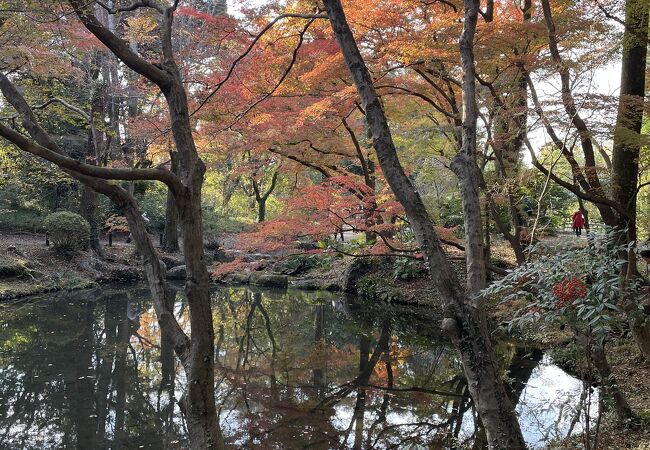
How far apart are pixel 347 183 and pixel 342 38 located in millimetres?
5459

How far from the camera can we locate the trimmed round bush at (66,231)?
1387 cm

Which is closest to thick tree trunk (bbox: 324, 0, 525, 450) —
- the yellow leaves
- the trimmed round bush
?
the yellow leaves

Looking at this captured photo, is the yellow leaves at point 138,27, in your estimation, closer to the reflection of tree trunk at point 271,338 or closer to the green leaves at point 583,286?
the reflection of tree trunk at point 271,338

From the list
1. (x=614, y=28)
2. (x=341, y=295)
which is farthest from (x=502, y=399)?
(x=341, y=295)

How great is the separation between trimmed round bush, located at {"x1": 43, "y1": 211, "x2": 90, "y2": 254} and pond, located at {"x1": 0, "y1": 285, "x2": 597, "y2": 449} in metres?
3.33

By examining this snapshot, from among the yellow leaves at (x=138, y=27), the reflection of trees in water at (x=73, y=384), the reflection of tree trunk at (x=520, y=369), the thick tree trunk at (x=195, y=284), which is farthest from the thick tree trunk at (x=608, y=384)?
the yellow leaves at (x=138, y=27)

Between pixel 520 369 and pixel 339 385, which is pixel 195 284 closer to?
pixel 339 385

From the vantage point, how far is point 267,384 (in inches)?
257

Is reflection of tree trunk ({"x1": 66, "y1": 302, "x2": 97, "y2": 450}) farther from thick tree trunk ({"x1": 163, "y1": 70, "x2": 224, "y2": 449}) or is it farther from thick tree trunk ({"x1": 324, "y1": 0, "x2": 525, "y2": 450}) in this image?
thick tree trunk ({"x1": 324, "y1": 0, "x2": 525, "y2": 450})

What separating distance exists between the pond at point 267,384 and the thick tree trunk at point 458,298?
1.10 ft

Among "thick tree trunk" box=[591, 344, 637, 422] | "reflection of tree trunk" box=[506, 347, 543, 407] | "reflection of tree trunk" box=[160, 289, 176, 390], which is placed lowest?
"thick tree trunk" box=[591, 344, 637, 422]

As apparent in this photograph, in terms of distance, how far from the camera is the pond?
4883 millimetres

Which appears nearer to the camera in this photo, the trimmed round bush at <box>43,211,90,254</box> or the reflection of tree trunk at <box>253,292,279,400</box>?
the reflection of tree trunk at <box>253,292,279,400</box>

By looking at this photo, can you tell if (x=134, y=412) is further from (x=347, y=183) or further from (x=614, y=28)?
(x=614, y=28)
